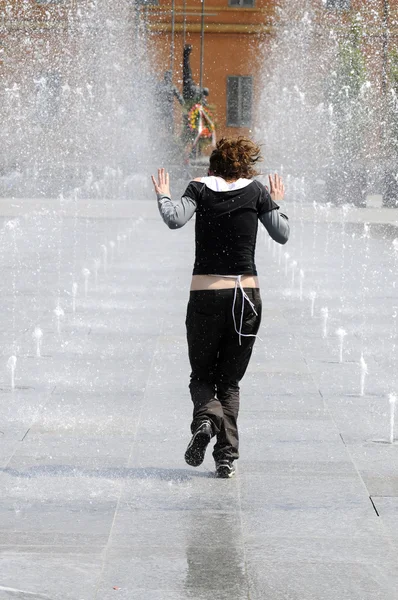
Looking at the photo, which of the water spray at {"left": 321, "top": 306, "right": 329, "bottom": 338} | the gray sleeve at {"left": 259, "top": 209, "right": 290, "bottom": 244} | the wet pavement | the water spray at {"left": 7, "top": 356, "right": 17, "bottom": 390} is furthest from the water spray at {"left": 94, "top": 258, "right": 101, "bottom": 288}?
the gray sleeve at {"left": 259, "top": 209, "right": 290, "bottom": 244}

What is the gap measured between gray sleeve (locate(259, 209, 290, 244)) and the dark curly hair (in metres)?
0.20

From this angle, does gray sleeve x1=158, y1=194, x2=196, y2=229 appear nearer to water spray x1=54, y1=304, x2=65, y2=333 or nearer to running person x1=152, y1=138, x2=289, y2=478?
running person x1=152, y1=138, x2=289, y2=478

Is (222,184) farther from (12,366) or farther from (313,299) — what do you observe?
(313,299)

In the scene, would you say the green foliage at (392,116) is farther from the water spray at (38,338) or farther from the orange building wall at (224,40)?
the water spray at (38,338)

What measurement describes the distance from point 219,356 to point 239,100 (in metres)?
44.1

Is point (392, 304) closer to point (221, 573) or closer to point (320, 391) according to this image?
point (320, 391)

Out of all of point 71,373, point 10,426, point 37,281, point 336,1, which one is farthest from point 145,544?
point 336,1

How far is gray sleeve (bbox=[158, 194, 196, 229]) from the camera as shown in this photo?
526 cm

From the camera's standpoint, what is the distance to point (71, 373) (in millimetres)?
7801

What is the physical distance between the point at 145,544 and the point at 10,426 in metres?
2.00

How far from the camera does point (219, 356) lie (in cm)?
562

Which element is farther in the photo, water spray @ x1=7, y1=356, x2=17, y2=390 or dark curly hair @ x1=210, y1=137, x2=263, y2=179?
water spray @ x1=7, y1=356, x2=17, y2=390

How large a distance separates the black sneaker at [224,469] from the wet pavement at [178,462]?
1.9 inches

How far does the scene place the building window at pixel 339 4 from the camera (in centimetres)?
4559
